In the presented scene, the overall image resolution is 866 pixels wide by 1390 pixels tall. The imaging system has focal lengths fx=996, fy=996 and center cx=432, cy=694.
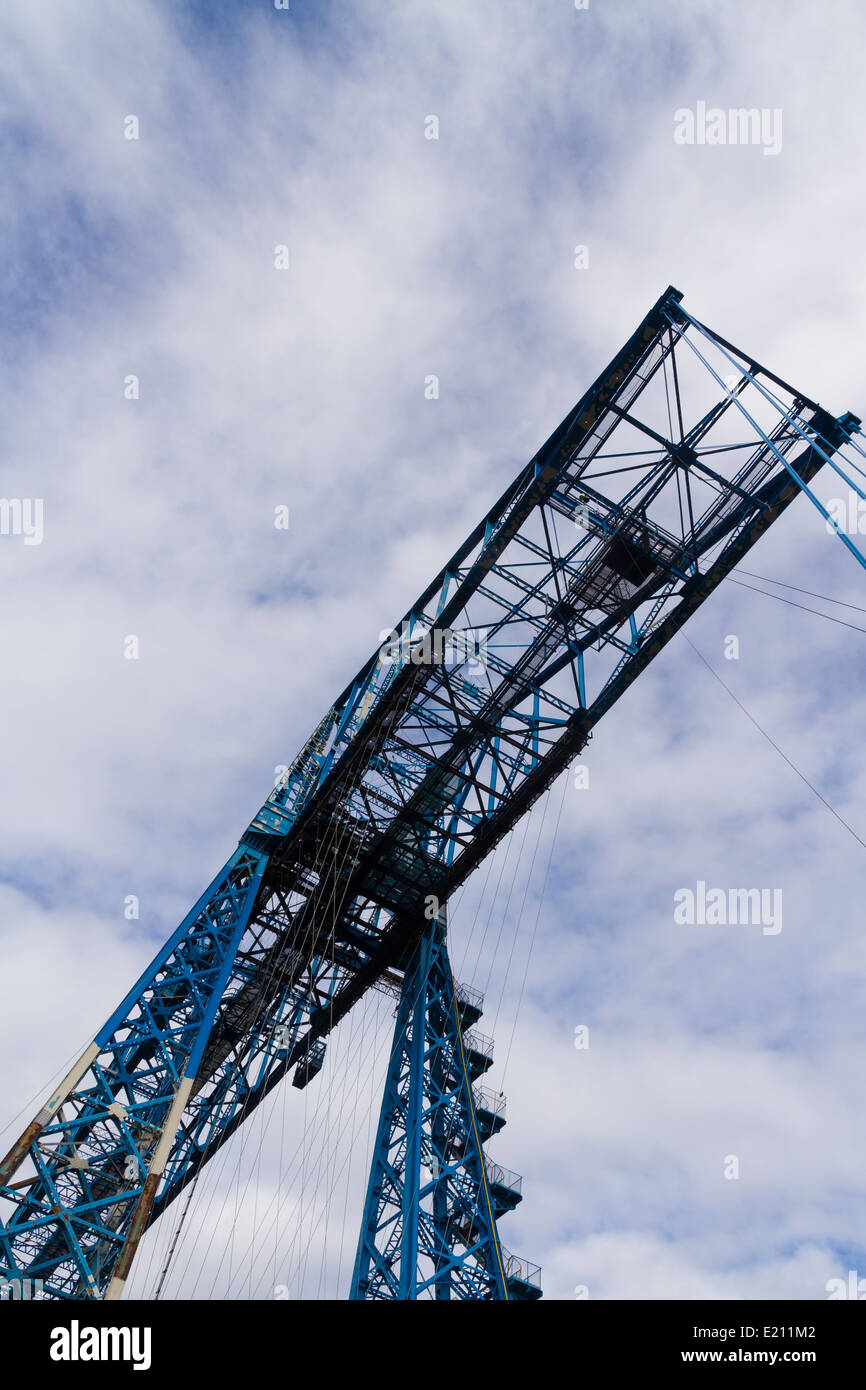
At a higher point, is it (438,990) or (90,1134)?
(438,990)

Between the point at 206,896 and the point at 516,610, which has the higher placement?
the point at 516,610

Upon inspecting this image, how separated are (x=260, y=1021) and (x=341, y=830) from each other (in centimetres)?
467

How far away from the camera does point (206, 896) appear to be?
20.6m

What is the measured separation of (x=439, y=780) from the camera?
2234 cm

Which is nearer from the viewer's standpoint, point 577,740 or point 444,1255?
point 444,1255
